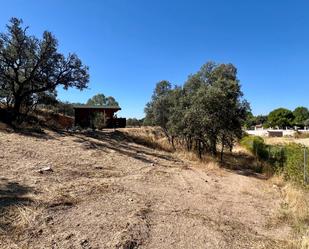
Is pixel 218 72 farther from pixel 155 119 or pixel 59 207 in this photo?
pixel 59 207

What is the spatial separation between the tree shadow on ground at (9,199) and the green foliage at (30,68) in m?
12.8

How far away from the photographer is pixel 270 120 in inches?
3792

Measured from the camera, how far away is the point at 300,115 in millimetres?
99250

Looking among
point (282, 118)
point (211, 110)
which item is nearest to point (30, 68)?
point (211, 110)

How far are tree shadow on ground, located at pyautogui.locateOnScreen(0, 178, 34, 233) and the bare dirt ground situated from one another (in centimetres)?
1

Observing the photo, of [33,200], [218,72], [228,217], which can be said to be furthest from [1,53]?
[228,217]

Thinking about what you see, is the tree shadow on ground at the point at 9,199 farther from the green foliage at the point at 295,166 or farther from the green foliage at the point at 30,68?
the green foliage at the point at 30,68

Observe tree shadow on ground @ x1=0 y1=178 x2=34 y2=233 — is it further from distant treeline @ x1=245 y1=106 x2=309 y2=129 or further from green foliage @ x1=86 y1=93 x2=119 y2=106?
distant treeline @ x1=245 y1=106 x2=309 y2=129

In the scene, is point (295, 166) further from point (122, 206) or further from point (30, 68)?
point (30, 68)

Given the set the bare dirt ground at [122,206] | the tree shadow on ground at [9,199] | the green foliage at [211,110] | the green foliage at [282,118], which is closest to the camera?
the bare dirt ground at [122,206]

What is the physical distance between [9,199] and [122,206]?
2267 mm

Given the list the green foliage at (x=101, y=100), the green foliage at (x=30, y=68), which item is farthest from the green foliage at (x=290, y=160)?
the green foliage at (x=101, y=100)

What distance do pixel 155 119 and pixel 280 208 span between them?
1601cm

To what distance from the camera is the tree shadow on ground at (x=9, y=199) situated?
4927mm
